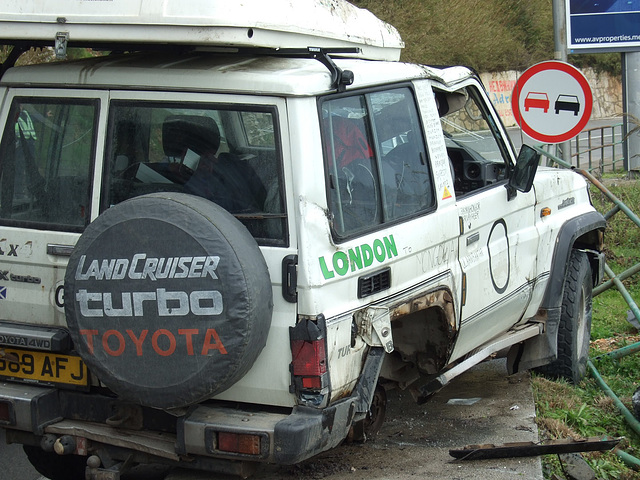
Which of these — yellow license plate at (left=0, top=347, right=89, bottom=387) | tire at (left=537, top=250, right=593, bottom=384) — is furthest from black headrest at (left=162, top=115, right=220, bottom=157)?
tire at (left=537, top=250, right=593, bottom=384)

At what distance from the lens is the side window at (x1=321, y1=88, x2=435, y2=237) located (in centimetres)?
389

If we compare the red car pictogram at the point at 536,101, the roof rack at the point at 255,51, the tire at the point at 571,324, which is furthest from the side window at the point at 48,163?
the red car pictogram at the point at 536,101

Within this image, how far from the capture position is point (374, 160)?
419 centimetres

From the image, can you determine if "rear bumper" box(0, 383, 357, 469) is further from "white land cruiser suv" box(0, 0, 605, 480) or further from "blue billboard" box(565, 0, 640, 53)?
"blue billboard" box(565, 0, 640, 53)

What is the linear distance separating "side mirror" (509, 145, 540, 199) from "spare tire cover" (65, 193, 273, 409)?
2.30 metres

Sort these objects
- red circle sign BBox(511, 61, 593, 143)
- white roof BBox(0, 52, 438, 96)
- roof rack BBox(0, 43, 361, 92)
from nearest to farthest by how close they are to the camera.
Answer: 1. white roof BBox(0, 52, 438, 96)
2. roof rack BBox(0, 43, 361, 92)
3. red circle sign BBox(511, 61, 593, 143)

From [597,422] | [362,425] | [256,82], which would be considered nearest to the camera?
[256,82]

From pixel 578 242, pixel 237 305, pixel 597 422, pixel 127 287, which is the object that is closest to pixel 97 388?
pixel 127 287

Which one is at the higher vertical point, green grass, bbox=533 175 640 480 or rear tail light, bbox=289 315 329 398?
rear tail light, bbox=289 315 329 398

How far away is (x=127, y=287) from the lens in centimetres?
355

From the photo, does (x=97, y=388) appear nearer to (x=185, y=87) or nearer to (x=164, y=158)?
(x=164, y=158)

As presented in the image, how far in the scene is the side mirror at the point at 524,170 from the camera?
534 cm

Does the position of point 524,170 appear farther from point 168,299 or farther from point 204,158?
point 168,299

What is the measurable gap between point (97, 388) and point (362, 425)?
125 cm
